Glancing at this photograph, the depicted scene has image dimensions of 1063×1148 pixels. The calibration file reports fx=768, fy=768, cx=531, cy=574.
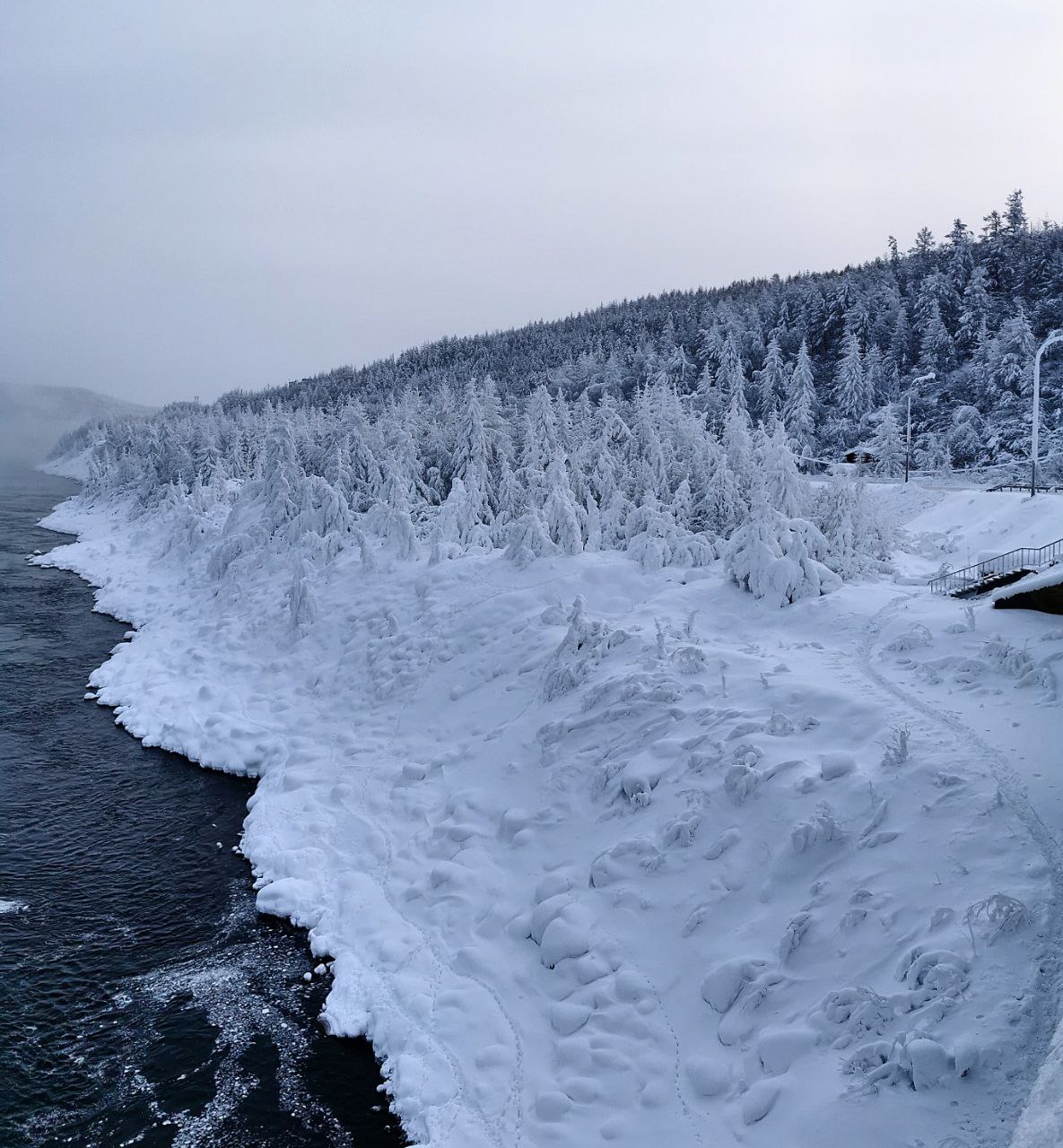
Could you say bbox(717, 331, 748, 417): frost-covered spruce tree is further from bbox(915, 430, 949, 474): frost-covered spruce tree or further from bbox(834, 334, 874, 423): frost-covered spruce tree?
bbox(915, 430, 949, 474): frost-covered spruce tree

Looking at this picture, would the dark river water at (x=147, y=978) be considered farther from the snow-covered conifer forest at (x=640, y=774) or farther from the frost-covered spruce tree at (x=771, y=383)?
the frost-covered spruce tree at (x=771, y=383)

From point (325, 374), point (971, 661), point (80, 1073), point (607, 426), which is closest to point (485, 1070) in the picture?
point (80, 1073)

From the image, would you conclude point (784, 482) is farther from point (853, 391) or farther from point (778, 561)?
point (853, 391)

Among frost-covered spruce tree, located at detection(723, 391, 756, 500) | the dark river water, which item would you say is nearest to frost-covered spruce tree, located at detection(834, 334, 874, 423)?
frost-covered spruce tree, located at detection(723, 391, 756, 500)

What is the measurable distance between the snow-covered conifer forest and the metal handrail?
0.66 meters

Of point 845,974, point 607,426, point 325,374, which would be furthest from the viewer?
point 325,374

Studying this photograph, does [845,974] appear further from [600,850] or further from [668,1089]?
[600,850]

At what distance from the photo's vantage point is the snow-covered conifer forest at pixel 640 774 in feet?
26.6

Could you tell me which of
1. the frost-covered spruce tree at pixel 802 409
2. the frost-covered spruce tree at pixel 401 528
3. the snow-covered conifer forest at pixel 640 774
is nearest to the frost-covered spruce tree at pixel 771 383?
the frost-covered spruce tree at pixel 802 409

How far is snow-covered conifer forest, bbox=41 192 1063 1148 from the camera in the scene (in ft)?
26.6

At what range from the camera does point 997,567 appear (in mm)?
23797

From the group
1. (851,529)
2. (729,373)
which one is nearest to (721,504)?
(851,529)

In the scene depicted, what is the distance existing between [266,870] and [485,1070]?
6795 millimetres

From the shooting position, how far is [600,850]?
41.6 ft
